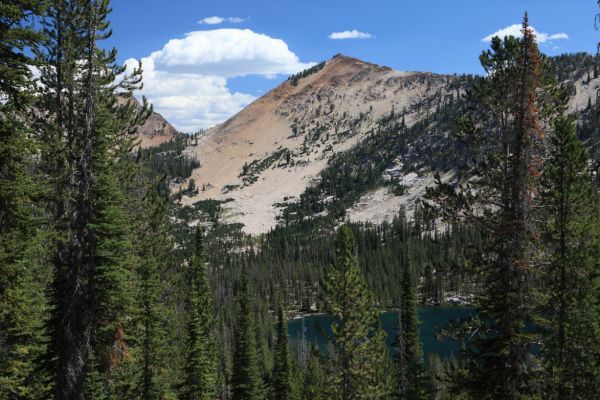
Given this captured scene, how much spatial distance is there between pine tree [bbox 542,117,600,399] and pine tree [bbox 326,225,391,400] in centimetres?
999

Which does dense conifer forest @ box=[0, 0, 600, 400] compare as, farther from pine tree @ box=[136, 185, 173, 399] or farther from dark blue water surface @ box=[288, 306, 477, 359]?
dark blue water surface @ box=[288, 306, 477, 359]

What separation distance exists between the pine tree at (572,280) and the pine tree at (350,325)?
999 centimetres

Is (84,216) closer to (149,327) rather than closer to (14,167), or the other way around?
(14,167)

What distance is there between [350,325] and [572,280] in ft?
39.4

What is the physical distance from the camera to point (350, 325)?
96.0 feet

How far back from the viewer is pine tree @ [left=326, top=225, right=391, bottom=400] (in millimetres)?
29078

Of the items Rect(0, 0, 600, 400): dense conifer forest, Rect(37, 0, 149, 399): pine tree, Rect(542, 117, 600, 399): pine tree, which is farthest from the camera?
Rect(542, 117, 600, 399): pine tree

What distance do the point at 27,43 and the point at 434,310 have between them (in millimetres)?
156002

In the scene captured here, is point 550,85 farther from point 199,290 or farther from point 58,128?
point 199,290

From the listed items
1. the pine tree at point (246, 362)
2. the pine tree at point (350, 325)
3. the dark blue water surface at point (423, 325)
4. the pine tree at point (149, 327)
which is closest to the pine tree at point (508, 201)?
the pine tree at point (350, 325)

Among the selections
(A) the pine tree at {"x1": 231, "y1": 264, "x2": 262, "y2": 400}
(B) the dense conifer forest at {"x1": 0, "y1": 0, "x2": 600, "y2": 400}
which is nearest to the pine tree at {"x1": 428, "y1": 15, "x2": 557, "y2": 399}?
(B) the dense conifer forest at {"x1": 0, "y1": 0, "x2": 600, "y2": 400}

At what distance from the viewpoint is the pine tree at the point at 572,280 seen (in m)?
21.1

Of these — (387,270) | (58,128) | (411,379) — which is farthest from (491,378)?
(387,270)

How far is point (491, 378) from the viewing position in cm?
1711
